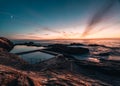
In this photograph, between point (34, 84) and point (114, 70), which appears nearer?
point (34, 84)

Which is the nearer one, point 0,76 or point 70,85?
point 0,76

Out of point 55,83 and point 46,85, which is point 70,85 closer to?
point 55,83

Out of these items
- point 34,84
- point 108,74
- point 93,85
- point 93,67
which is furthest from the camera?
point 93,67

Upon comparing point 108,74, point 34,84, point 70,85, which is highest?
point 34,84

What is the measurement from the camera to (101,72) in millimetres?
26609

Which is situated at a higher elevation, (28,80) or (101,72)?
(28,80)

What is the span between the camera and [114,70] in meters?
25.7

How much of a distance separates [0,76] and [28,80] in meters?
2.87

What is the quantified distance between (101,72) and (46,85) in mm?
17180

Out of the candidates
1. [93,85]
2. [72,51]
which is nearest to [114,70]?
[93,85]

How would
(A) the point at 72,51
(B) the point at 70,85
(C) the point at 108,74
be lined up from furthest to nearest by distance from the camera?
1. (A) the point at 72,51
2. (C) the point at 108,74
3. (B) the point at 70,85

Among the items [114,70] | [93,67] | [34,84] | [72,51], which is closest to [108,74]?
[114,70]

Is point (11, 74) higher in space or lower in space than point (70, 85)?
higher

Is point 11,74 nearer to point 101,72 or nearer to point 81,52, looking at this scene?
point 101,72
